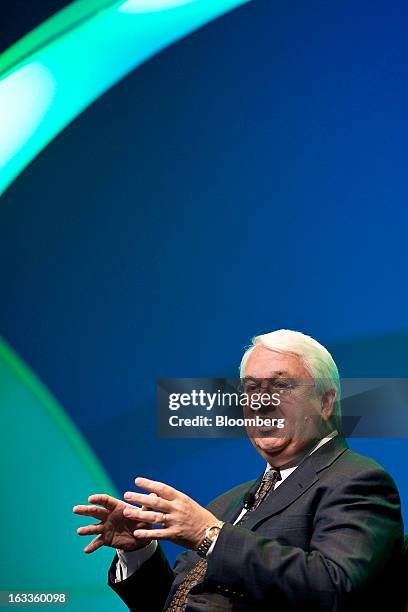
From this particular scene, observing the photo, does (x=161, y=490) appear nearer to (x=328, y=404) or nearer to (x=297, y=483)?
→ (x=297, y=483)

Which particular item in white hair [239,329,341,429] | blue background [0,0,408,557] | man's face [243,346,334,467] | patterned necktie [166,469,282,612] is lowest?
patterned necktie [166,469,282,612]

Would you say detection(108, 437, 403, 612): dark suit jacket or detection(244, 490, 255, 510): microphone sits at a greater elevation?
detection(244, 490, 255, 510): microphone

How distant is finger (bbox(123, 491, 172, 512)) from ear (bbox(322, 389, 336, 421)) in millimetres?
570

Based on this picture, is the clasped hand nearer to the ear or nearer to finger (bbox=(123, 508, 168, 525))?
finger (bbox=(123, 508, 168, 525))

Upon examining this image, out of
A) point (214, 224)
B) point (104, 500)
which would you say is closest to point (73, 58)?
point (214, 224)

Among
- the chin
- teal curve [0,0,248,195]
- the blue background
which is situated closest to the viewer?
the chin

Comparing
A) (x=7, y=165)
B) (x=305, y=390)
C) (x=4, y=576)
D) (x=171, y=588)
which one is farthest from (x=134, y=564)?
(x=7, y=165)

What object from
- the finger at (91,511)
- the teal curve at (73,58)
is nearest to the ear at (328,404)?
the finger at (91,511)

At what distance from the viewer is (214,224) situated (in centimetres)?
308

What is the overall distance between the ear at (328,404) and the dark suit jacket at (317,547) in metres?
0.07

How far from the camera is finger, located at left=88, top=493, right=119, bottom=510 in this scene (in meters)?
2.13

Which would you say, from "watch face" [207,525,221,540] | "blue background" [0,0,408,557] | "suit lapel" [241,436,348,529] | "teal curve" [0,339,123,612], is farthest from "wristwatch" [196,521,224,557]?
"teal curve" [0,339,123,612]

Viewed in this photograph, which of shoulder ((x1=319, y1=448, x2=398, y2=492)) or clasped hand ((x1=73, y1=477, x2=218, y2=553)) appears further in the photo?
shoulder ((x1=319, y1=448, x2=398, y2=492))

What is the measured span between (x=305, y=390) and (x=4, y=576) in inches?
54.7
